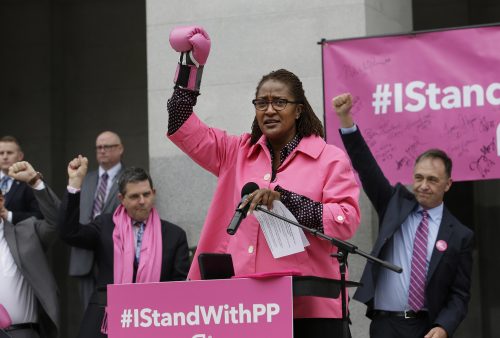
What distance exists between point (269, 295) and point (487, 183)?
653 centimetres

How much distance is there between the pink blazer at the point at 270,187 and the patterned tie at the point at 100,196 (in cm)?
375

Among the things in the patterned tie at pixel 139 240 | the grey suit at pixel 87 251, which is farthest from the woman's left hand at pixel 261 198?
the grey suit at pixel 87 251

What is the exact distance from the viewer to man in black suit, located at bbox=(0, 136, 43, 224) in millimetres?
8942

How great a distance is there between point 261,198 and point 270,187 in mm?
364

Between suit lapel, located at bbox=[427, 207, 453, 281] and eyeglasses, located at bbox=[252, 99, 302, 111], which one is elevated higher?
eyeglasses, located at bbox=[252, 99, 302, 111]

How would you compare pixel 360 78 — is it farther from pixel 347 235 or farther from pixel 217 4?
pixel 347 235

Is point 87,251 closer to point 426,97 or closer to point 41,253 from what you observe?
point 41,253

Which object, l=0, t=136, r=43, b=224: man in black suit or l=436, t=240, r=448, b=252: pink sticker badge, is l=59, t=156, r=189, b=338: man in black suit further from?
l=436, t=240, r=448, b=252: pink sticker badge

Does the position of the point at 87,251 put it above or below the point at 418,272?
above

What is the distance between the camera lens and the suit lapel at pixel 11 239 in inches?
320

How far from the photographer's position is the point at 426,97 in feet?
26.2

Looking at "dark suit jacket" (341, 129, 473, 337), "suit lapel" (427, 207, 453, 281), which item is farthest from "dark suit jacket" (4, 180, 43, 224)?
"suit lapel" (427, 207, 453, 281)

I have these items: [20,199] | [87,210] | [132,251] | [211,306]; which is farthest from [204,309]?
[20,199]

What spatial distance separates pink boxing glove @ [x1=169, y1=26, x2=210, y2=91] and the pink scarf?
2669mm
